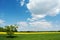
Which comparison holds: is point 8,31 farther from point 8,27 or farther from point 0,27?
point 0,27

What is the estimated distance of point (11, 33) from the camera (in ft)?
105

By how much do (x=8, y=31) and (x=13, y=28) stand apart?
1326 mm

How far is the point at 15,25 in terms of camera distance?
33125 mm

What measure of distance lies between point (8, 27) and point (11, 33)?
157 cm

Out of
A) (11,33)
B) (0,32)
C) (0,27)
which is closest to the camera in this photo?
(11,33)

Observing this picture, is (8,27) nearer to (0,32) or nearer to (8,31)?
(8,31)

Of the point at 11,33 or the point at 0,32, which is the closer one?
the point at 11,33

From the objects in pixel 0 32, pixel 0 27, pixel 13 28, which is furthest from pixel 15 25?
pixel 0 32

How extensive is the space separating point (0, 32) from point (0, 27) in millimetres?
4796

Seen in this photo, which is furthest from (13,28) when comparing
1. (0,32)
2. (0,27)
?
(0,32)

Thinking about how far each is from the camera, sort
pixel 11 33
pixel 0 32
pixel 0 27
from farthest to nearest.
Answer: pixel 0 32 → pixel 0 27 → pixel 11 33

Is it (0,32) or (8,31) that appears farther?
(0,32)

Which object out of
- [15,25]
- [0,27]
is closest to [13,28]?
[15,25]

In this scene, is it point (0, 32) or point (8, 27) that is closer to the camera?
point (8, 27)
